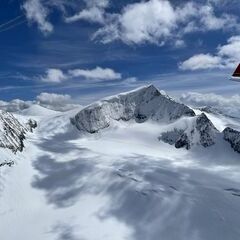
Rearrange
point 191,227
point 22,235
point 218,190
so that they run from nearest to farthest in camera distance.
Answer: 1. point 22,235
2. point 191,227
3. point 218,190

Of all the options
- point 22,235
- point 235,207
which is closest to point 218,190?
point 235,207

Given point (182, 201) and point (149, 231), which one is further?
point (182, 201)

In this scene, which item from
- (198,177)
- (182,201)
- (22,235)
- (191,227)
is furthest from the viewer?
(198,177)

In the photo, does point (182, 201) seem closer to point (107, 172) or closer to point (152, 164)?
point (107, 172)

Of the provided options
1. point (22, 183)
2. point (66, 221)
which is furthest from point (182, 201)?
point (22, 183)

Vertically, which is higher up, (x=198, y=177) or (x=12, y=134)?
(x=12, y=134)

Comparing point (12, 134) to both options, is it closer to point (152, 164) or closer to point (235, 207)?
point (152, 164)

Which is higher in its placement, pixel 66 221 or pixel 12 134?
pixel 12 134

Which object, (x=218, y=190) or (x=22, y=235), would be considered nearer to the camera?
(x=22, y=235)

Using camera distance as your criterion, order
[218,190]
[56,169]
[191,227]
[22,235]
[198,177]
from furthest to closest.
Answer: [198,177], [56,169], [218,190], [191,227], [22,235]
